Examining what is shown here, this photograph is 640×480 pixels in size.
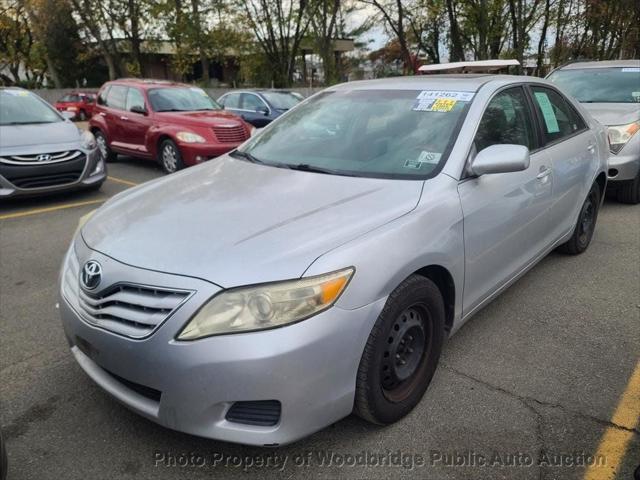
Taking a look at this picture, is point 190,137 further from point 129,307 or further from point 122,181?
point 129,307

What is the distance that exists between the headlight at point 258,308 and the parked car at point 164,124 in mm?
6848

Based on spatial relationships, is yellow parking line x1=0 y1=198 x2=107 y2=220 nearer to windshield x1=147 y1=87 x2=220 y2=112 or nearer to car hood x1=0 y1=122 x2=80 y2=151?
car hood x1=0 y1=122 x2=80 y2=151

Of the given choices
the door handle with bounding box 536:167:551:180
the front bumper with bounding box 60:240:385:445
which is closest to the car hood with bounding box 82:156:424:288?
the front bumper with bounding box 60:240:385:445

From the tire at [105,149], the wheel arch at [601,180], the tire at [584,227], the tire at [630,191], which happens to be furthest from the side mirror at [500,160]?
the tire at [105,149]

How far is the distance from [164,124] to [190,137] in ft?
2.12

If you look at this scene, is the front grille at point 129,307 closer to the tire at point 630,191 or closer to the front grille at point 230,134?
the tire at point 630,191

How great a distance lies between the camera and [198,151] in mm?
8500

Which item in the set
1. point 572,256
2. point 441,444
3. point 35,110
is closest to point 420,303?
point 441,444

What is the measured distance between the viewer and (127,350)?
81.1 inches

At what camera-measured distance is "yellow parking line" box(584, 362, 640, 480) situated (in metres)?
2.21

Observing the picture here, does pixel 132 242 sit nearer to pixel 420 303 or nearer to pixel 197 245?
pixel 197 245

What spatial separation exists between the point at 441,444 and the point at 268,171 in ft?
5.71

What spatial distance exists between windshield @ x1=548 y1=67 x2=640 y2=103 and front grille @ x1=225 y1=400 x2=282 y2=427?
6.73m

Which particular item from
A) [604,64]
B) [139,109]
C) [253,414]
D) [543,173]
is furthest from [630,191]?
[139,109]
